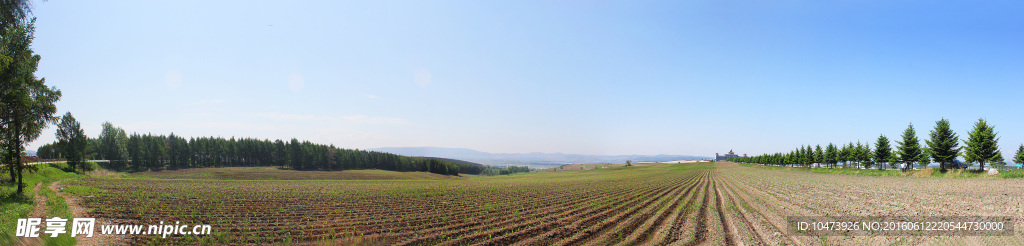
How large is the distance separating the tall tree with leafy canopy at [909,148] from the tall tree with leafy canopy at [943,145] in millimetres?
3600

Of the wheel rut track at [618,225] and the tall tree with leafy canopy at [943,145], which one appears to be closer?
the wheel rut track at [618,225]

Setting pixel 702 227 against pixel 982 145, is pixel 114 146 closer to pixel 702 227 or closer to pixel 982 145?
pixel 702 227

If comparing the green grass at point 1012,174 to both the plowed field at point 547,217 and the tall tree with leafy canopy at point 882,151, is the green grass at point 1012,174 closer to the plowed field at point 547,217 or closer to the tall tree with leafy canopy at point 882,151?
the plowed field at point 547,217

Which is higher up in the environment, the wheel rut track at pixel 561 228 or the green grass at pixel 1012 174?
the green grass at pixel 1012 174

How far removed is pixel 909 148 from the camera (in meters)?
44.1

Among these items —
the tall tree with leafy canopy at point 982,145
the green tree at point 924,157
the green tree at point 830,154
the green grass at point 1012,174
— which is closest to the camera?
the green grass at point 1012,174

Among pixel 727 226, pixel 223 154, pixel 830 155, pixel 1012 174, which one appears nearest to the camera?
pixel 727 226

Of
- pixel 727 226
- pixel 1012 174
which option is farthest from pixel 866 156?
pixel 727 226

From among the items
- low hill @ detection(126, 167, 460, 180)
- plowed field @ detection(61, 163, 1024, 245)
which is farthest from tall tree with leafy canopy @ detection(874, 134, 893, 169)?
low hill @ detection(126, 167, 460, 180)

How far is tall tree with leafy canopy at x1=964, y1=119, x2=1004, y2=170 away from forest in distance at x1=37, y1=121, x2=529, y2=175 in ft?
327

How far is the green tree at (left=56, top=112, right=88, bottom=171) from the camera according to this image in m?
45.9

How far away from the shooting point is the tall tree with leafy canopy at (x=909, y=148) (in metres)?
43.4

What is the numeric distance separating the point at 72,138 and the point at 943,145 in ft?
367

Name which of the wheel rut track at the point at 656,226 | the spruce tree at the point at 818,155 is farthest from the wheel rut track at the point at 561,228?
the spruce tree at the point at 818,155
